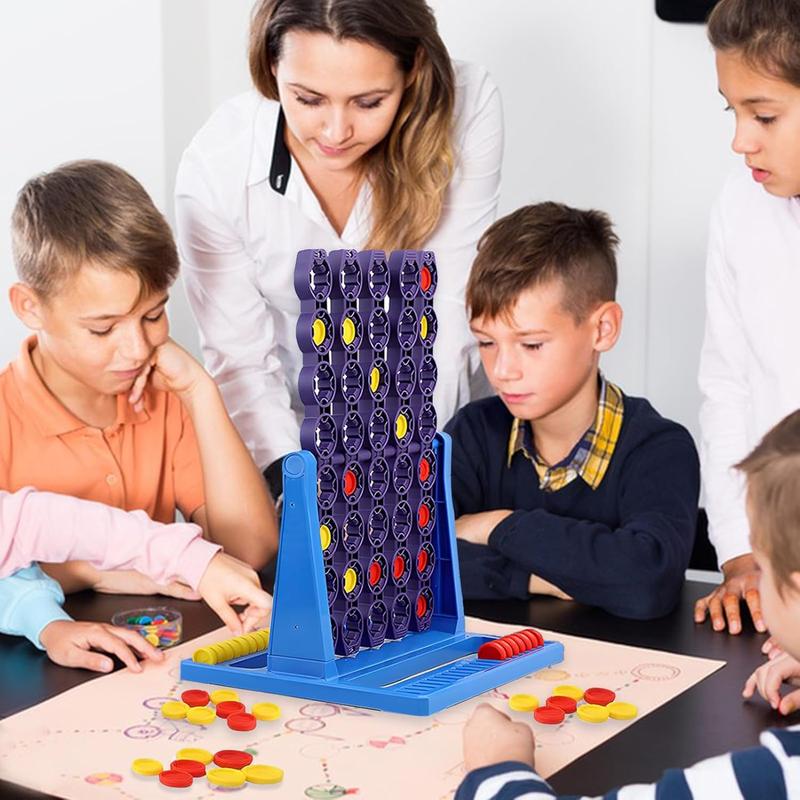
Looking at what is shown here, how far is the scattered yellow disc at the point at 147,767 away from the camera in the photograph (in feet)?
3.68

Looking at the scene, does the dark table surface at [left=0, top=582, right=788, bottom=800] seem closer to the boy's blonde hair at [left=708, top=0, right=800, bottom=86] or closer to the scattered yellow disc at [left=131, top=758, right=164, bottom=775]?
the scattered yellow disc at [left=131, top=758, right=164, bottom=775]

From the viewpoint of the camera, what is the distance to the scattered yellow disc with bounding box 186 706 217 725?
4.07 ft

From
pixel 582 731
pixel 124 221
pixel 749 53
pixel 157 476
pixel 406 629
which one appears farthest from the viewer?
pixel 157 476

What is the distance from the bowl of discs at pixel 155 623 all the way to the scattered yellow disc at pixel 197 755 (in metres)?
0.33

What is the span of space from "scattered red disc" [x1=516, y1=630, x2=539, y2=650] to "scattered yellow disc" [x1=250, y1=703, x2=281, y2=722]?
0.94 feet

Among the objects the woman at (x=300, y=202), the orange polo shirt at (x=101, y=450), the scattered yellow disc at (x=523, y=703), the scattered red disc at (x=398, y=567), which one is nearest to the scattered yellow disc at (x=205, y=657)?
the scattered red disc at (x=398, y=567)

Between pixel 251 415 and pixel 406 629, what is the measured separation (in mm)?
813

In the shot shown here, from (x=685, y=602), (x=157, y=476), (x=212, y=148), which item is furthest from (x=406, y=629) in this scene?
(x=212, y=148)

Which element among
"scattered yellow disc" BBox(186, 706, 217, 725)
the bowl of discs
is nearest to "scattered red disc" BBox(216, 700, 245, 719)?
"scattered yellow disc" BBox(186, 706, 217, 725)

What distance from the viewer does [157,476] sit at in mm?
1961

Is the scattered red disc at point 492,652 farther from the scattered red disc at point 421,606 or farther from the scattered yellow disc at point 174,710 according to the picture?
the scattered yellow disc at point 174,710

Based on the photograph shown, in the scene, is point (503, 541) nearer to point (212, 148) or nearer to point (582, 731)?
point (582, 731)

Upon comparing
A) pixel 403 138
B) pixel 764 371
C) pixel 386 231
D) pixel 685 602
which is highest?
pixel 403 138

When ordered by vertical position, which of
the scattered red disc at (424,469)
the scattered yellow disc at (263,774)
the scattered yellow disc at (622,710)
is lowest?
the scattered yellow disc at (622,710)
